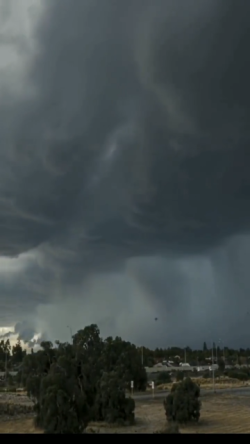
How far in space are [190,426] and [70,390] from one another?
38.1 ft

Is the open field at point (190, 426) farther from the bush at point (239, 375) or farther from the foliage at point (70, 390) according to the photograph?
the bush at point (239, 375)

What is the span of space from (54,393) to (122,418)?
10.4m

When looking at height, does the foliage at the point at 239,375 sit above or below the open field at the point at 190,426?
above

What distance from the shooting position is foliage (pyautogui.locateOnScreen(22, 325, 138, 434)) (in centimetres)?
2853

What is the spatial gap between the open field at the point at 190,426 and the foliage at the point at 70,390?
4.98ft

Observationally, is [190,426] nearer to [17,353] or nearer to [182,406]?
[182,406]

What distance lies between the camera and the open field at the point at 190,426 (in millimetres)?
33531

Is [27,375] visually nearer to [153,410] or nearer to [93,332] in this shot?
[153,410]

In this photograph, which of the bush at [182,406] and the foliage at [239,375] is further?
the foliage at [239,375]

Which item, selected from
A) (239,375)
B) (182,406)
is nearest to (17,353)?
(239,375)

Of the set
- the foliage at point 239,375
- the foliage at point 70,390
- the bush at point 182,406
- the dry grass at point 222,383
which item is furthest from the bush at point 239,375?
the bush at point 182,406

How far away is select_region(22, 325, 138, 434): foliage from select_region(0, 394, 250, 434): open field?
1.52 metres
